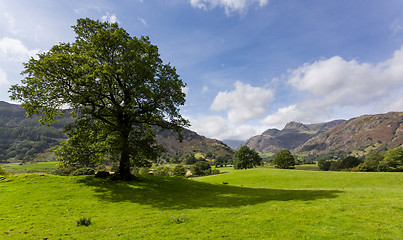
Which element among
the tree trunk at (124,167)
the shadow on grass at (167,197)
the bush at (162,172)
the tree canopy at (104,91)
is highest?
the tree canopy at (104,91)

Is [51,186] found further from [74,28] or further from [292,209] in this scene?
[292,209]

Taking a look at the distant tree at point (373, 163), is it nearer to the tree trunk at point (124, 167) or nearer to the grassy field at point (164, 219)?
the grassy field at point (164, 219)

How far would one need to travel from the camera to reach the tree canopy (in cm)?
2739

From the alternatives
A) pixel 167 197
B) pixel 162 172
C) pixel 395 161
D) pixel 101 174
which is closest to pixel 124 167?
pixel 101 174

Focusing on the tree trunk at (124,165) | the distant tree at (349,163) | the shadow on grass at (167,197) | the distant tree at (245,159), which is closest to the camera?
the shadow on grass at (167,197)

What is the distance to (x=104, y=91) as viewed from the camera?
29250 millimetres

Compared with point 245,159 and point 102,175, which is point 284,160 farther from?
point 102,175

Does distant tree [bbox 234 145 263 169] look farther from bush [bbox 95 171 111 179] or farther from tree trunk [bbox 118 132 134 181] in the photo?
bush [bbox 95 171 111 179]

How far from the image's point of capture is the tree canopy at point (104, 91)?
2739cm

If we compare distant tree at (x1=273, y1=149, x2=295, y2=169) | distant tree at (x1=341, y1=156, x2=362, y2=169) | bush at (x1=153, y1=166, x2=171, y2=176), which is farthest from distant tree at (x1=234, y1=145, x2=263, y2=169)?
distant tree at (x1=341, y1=156, x2=362, y2=169)

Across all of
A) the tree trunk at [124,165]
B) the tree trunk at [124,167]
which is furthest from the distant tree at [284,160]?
the tree trunk at [124,167]

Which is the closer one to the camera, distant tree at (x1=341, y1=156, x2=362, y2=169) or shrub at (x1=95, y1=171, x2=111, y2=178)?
shrub at (x1=95, y1=171, x2=111, y2=178)

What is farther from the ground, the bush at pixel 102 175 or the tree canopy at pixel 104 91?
the tree canopy at pixel 104 91

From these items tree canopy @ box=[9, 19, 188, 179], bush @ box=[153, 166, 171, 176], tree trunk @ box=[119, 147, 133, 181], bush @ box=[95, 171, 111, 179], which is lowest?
bush @ box=[153, 166, 171, 176]
